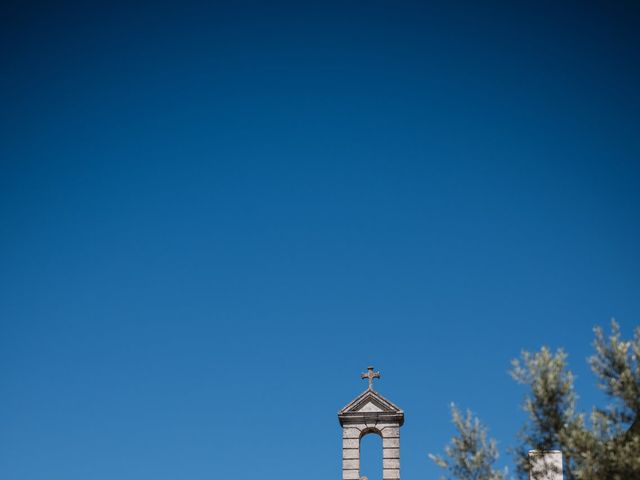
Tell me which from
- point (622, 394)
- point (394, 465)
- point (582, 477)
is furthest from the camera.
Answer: point (394, 465)

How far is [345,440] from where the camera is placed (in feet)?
66.4

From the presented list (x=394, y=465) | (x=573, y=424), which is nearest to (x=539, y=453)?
(x=573, y=424)

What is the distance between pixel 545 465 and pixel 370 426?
20.6 feet

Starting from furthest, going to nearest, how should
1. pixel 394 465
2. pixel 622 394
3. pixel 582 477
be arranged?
pixel 394 465
pixel 622 394
pixel 582 477

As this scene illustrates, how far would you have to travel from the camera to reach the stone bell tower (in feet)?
65.1

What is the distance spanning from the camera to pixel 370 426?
20.2 metres

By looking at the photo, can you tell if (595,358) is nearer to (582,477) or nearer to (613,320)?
(613,320)

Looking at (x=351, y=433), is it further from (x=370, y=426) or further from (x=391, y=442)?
(x=391, y=442)

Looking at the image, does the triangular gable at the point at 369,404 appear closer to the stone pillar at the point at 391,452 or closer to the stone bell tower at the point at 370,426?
the stone bell tower at the point at 370,426

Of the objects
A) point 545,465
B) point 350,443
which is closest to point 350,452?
point 350,443

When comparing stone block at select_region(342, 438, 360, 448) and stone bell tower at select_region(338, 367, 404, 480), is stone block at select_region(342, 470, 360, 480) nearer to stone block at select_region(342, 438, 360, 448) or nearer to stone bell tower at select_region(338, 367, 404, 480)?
stone bell tower at select_region(338, 367, 404, 480)

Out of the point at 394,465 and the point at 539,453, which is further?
the point at 394,465

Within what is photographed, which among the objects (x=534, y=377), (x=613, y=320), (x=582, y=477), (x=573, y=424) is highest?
(x=613, y=320)

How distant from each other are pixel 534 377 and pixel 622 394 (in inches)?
69.7
